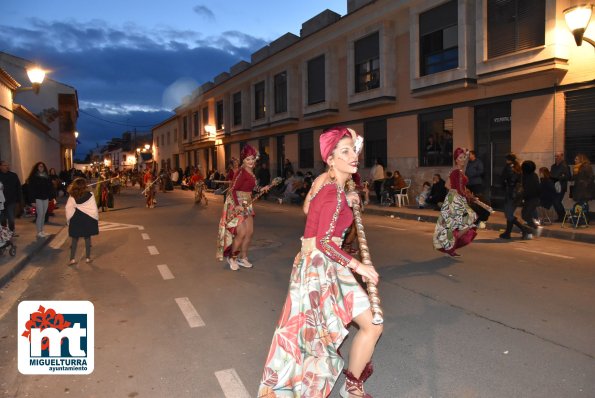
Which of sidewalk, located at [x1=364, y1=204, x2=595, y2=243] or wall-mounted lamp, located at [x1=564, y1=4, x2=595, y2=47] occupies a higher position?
wall-mounted lamp, located at [x1=564, y1=4, x2=595, y2=47]

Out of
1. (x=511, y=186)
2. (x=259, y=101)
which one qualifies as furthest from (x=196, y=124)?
(x=511, y=186)

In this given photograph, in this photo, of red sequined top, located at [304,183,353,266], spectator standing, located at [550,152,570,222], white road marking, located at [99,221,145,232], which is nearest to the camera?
red sequined top, located at [304,183,353,266]

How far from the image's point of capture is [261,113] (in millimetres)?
31859

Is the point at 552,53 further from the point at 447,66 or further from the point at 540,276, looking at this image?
the point at 540,276

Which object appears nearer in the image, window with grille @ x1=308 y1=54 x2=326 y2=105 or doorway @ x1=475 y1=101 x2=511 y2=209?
doorway @ x1=475 y1=101 x2=511 y2=209

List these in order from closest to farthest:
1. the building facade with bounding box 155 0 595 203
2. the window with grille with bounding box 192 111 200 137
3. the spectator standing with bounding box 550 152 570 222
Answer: the spectator standing with bounding box 550 152 570 222 → the building facade with bounding box 155 0 595 203 → the window with grille with bounding box 192 111 200 137

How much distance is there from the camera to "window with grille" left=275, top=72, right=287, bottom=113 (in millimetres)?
28344


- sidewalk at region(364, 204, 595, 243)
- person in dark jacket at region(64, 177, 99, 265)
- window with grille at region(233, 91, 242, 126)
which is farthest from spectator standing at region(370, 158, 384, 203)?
window with grille at region(233, 91, 242, 126)

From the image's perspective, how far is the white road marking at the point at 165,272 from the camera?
7.27 metres

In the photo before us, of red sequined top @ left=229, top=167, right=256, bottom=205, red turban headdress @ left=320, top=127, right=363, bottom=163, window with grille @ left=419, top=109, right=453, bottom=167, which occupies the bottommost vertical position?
red sequined top @ left=229, top=167, right=256, bottom=205

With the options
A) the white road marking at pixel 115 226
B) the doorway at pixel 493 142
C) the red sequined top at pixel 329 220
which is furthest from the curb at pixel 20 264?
the doorway at pixel 493 142

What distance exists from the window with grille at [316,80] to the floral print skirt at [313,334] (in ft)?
71.1

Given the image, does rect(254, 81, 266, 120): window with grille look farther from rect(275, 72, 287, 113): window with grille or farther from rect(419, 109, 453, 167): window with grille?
rect(419, 109, 453, 167): window with grille

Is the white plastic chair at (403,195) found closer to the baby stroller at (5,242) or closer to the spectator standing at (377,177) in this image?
the spectator standing at (377,177)
